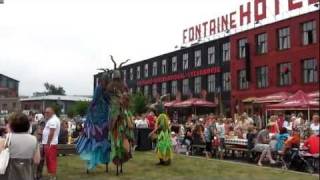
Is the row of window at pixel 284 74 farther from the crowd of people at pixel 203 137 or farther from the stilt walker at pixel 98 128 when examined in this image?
the stilt walker at pixel 98 128

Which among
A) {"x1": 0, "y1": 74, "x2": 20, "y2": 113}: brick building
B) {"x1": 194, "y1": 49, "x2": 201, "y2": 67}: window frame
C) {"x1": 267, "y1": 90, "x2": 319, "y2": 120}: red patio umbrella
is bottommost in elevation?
{"x1": 267, "y1": 90, "x2": 319, "y2": 120}: red patio umbrella

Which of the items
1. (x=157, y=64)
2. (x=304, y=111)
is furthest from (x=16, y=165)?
(x=304, y=111)

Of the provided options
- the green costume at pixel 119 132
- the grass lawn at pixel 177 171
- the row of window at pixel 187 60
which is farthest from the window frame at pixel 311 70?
the green costume at pixel 119 132

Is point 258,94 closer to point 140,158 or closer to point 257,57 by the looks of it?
point 257,57

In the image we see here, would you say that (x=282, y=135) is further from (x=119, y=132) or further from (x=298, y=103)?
(x=119, y=132)

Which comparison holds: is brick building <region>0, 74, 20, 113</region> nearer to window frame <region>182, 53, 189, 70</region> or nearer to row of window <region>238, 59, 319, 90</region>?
window frame <region>182, 53, 189, 70</region>

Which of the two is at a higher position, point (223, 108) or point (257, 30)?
point (257, 30)

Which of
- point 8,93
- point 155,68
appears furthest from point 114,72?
point 8,93

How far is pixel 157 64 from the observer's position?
913cm

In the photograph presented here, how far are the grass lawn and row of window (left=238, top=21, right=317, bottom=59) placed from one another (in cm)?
807

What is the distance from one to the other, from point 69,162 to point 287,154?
12.3 m

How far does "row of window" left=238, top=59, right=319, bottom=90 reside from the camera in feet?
10.8

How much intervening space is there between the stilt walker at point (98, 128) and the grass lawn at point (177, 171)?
1.64ft

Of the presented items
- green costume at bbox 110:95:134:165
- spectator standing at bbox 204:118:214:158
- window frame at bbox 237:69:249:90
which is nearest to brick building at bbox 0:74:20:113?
spectator standing at bbox 204:118:214:158
